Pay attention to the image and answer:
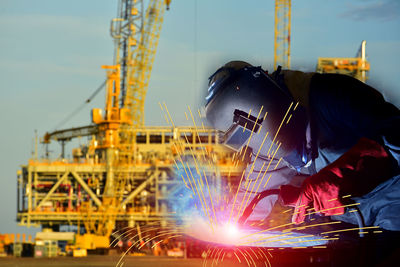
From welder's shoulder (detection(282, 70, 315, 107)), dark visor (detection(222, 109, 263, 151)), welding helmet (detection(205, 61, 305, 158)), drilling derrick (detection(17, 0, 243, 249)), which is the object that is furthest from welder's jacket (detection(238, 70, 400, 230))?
drilling derrick (detection(17, 0, 243, 249))

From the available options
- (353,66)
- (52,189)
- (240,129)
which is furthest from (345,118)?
(52,189)

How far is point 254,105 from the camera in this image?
4.93m

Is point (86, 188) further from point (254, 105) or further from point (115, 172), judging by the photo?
point (254, 105)

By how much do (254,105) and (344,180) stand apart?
0.93 m

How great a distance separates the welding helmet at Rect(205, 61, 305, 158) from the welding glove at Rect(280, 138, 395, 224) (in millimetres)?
676

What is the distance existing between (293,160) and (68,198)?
340 feet

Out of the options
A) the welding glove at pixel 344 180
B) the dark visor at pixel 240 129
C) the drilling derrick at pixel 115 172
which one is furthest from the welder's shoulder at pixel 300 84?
the drilling derrick at pixel 115 172

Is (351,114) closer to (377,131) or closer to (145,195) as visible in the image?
(377,131)

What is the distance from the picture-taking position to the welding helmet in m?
4.83

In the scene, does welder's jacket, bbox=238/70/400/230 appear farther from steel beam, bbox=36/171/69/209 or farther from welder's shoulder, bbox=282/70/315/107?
steel beam, bbox=36/171/69/209

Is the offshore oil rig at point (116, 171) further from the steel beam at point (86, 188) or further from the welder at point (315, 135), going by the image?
the welder at point (315, 135)

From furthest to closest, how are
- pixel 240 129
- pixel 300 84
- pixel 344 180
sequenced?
pixel 240 129 → pixel 300 84 → pixel 344 180

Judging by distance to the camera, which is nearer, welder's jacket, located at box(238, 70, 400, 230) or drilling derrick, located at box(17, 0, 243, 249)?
welder's jacket, located at box(238, 70, 400, 230)

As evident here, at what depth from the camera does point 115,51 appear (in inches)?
4405
